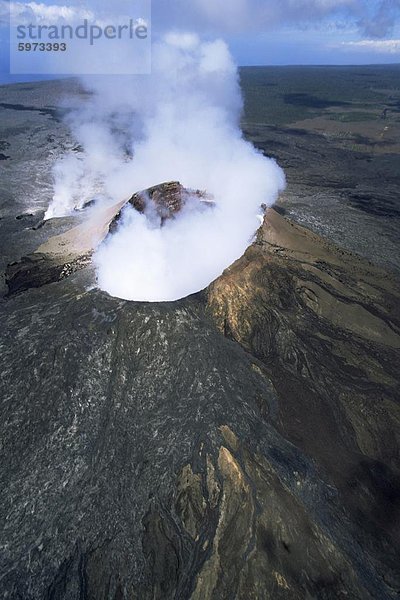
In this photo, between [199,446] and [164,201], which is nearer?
[199,446]

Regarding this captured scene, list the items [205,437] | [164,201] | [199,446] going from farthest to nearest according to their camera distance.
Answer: [164,201] < [205,437] < [199,446]

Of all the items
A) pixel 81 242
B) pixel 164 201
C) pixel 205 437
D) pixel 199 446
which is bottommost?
pixel 199 446

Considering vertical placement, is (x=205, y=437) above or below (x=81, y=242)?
below

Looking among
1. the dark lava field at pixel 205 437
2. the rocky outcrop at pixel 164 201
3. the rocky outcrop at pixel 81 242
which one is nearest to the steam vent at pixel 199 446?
the dark lava field at pixel 205 437

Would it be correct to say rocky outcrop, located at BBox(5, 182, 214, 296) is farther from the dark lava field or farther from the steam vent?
the steam vent

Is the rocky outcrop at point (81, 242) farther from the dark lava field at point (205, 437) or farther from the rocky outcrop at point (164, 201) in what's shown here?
the dark lava field at point (205, 437)

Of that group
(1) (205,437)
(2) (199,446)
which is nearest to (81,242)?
(1) (205,437)

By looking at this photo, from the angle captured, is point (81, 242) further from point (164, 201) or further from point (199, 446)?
point (199, 446)
